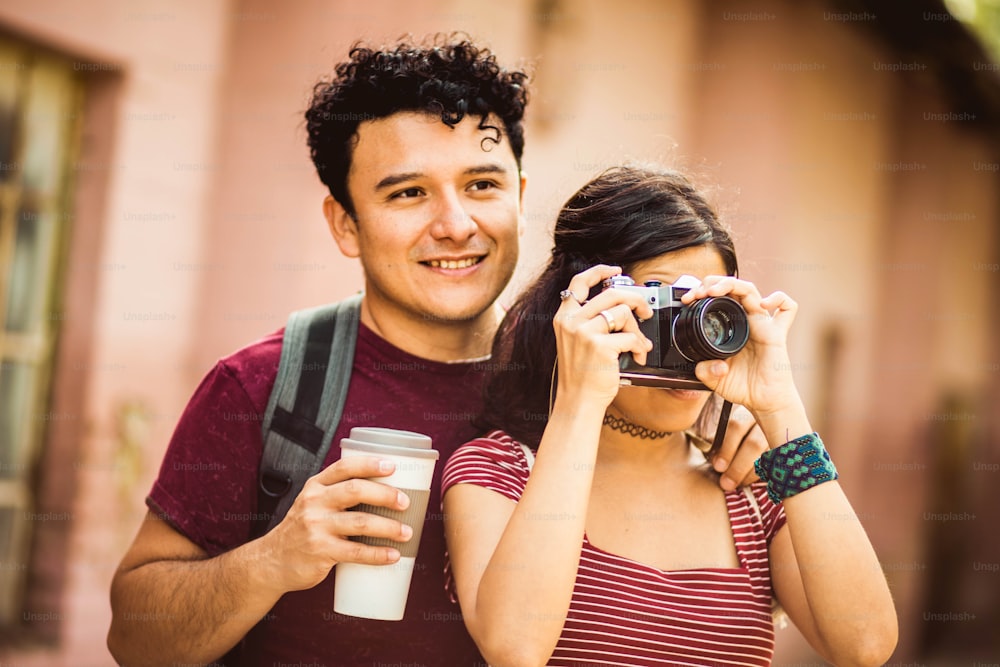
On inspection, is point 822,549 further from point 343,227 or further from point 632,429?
point 343,227

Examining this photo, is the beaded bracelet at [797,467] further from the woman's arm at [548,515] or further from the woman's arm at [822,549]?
the woman's arm at [548,515]

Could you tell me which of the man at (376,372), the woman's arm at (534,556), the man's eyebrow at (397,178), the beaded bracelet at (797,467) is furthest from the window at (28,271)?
the beaded bracelet at (797,467)

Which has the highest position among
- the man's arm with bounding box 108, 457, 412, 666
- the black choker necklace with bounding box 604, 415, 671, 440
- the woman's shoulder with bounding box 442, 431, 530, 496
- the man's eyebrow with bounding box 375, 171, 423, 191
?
the man's eyebrow with bounding box 375, 171, 423, 191

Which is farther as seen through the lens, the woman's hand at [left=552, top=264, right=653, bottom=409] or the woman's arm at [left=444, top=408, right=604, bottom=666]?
the woman's hand at [left=552, top=264, right=653, bottom=409]

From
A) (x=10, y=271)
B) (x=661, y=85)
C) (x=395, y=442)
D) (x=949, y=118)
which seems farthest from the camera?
(x=949, y=118)

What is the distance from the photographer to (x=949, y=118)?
8469 millimetres

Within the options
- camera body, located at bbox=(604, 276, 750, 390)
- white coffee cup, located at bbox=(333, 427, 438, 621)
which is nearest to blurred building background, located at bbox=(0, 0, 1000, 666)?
camera body, located at bbox=(604, 276, 750, 390)

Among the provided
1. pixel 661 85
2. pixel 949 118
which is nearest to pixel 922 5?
pixel 661 85

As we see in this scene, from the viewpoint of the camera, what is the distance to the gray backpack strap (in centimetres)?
197

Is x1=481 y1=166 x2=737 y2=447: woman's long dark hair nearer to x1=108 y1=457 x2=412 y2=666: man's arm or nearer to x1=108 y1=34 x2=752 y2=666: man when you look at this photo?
x1=108 y1=34 x2=752 y2=666: man

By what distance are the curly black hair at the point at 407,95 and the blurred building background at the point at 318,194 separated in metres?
0.26

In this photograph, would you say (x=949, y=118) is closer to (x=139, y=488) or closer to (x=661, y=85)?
(x=661, y=85)

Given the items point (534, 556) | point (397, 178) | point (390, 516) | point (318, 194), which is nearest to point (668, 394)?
point (534, 556)

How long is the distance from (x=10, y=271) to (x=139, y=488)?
83 centimetres
